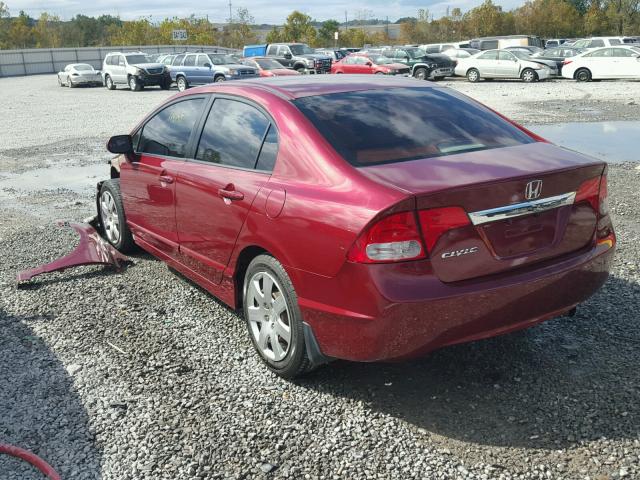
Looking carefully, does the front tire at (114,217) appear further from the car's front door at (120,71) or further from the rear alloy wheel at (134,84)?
the car's front door at (120,71)

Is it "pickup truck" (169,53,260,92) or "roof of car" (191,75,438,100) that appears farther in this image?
"pickup truck" (169,53,260,92)

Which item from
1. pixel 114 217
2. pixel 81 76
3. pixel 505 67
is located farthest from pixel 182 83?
pixel 114 217

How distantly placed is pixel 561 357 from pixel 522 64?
27.7 meters

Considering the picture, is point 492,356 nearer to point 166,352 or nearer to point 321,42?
point 166,352

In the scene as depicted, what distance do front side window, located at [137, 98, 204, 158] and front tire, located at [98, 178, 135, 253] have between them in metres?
0.73

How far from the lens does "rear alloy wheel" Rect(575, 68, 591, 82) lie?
28.1 m

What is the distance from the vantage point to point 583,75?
2831 cm

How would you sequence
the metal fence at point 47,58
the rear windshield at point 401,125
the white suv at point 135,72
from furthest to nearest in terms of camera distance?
the metal fence at point 47,58 → the white suv at point 135,72 → the rear windshield at point 401,125

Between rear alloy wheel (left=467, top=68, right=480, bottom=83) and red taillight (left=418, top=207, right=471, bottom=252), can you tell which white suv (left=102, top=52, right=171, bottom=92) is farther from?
red taillight (left=418, top=207, right=471, bottom=252)

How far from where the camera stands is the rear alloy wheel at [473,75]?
30.8 metres

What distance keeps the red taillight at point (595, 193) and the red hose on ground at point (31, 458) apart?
2.89m

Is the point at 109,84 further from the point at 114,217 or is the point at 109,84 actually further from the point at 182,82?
the point at 114,217

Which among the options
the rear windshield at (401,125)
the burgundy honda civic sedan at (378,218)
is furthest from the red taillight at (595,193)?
the rear windshield at (401,125)

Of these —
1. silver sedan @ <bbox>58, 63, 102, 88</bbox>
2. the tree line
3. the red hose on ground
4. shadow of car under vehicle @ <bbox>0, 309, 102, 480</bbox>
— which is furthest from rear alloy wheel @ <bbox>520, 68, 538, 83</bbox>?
the tree line
